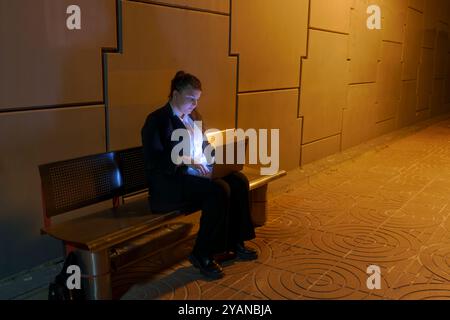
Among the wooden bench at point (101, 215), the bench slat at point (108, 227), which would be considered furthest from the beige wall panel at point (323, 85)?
the bench slat at point (108, 227)

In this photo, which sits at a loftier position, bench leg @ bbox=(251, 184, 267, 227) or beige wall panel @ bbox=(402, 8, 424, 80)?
beige wall panel @ bbox=(402, 8, 424, 80)

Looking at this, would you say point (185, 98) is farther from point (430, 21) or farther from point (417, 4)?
point (430, 21)

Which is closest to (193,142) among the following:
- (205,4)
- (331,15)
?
(205,4)

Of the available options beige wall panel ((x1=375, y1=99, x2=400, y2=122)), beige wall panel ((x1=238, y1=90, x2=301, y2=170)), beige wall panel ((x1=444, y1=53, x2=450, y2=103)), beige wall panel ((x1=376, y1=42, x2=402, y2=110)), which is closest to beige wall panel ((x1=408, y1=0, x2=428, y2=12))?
beige wall panel ((x1=376, y1=42, x2=402, y2=110))

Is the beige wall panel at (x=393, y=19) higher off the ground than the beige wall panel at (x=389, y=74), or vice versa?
the beige wall panel at (x=393, y=19)

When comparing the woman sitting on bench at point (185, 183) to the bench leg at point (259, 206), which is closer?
the woman sitting on bench at point (185, 183)

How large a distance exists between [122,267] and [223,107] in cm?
197

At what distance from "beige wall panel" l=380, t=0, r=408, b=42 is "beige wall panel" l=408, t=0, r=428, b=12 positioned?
13.1 inches

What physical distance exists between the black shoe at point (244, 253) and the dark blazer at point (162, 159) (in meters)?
0.63

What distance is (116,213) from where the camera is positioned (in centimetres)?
300

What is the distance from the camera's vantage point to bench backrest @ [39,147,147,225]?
2717mm

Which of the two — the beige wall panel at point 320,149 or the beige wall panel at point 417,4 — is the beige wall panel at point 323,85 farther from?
the beige wall panel at point 417,4

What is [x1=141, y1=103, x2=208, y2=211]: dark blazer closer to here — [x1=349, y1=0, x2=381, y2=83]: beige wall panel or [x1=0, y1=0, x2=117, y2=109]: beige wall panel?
[x1=0, y1=0, x2=117, y2=109]: beige wall panel

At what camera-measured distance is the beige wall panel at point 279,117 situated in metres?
4.95
